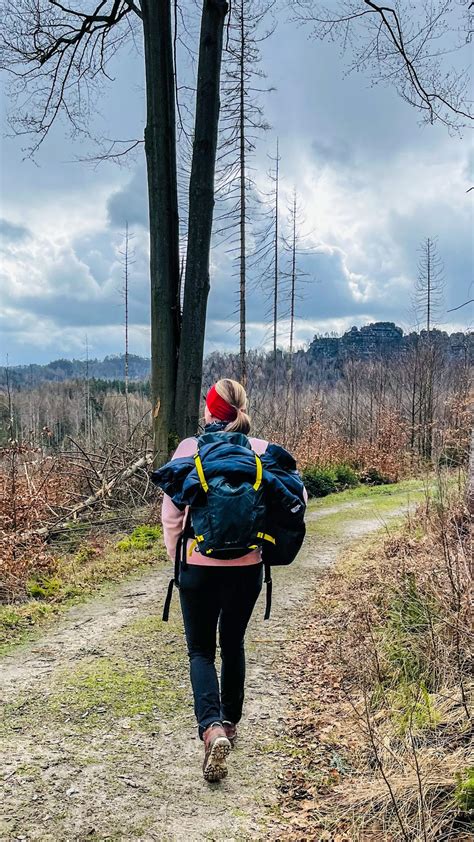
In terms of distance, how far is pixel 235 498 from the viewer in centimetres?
270

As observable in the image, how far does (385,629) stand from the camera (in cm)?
421

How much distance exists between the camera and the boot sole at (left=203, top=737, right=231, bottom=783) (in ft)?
9.09

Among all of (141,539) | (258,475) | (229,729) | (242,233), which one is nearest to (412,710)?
(229,729)

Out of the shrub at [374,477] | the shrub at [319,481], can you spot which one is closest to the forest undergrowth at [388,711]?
the shrub at [319,481]

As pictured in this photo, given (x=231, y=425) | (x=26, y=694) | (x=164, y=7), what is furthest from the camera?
(x=164, y=7)

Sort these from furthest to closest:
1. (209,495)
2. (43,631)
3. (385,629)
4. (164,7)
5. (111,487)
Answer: (111,487) < (164,7) < (43,631) < (385,629) < (209,495)

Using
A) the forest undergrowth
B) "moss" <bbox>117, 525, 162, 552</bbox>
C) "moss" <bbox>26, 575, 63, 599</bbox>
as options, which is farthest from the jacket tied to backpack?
"moss" <bbox>117, 525, 162, 552</bbox>

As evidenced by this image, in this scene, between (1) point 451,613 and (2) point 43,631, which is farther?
(2) point 43,631

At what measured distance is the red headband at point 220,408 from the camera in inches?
123

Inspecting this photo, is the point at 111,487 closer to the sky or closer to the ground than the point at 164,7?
closer to the ground

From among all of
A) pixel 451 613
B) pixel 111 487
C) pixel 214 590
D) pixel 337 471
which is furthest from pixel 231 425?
pixel 337 471

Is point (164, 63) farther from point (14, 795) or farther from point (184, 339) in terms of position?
point (14, 795)

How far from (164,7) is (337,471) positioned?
10066mm

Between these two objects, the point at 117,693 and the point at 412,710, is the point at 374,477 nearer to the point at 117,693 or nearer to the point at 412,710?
the point at 117,693
